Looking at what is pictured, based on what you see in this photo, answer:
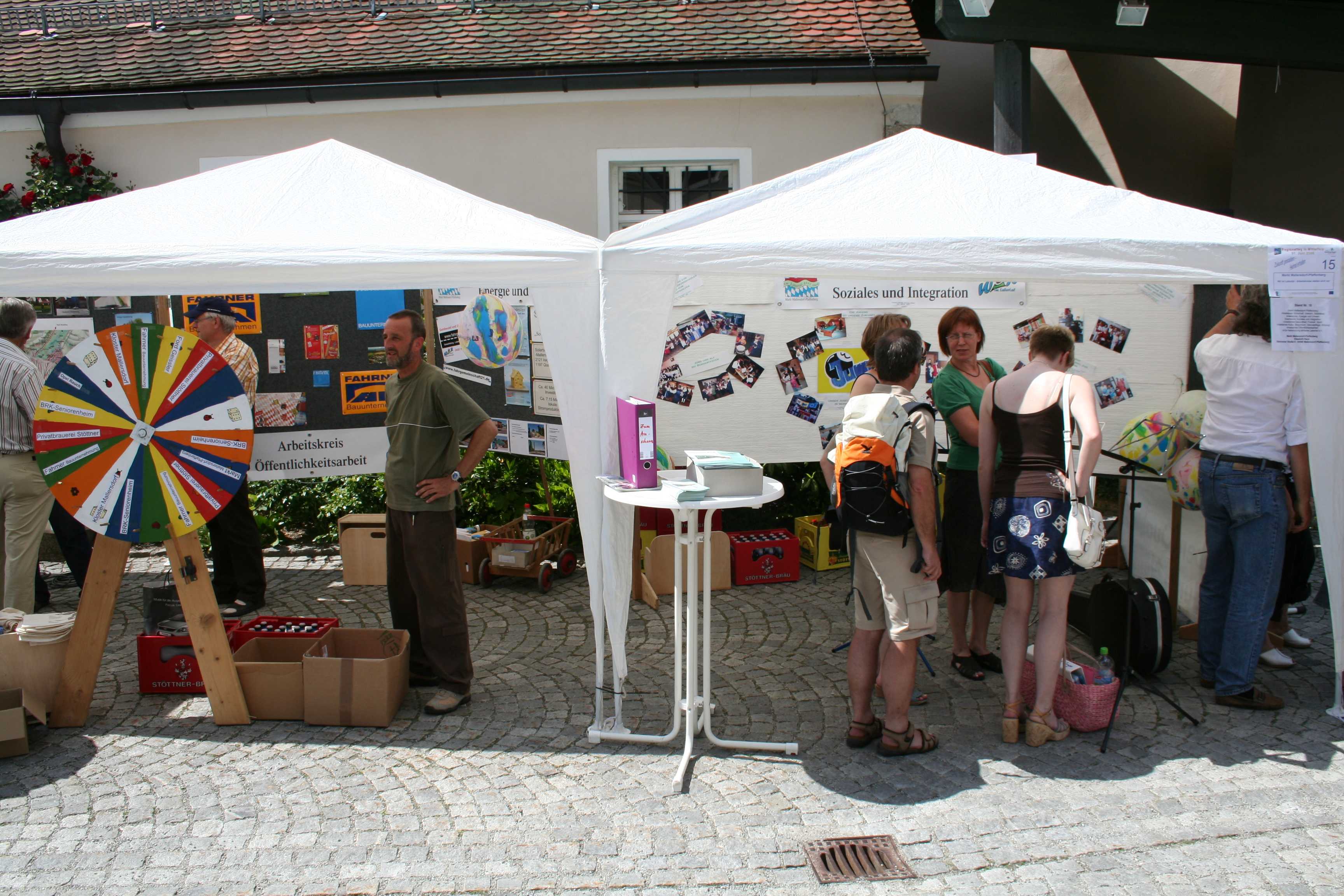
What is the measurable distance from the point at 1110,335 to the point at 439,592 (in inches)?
182

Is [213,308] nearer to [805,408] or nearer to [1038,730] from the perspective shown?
[805,408]

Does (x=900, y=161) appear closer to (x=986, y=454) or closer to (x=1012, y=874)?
(x=986, y=454)

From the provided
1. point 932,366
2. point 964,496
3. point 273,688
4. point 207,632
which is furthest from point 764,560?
point 207,632

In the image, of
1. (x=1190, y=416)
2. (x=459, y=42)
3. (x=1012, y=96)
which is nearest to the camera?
(x=1190, y=416)

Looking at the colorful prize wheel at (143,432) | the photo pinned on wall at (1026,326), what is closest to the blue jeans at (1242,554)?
the photo pinned on wall at (1026,326)

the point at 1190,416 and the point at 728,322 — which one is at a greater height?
the point at 728,322

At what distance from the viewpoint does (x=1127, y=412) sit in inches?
256

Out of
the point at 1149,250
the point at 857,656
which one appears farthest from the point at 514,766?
the point at 1149,250

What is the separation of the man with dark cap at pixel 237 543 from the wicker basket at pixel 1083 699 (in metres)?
4.40

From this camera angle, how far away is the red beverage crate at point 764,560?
20.8ft

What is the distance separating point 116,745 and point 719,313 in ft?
13.1

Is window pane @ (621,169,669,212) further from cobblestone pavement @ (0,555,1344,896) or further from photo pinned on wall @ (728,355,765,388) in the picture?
cobblestone pavement @ (0,555,1344,896)

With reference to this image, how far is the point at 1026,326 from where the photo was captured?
6.43m

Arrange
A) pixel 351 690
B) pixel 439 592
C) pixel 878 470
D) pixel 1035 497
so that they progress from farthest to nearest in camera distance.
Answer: pixel 439 592 → pixel 351 690 → pixel 1035 497 → pixel 878 470
